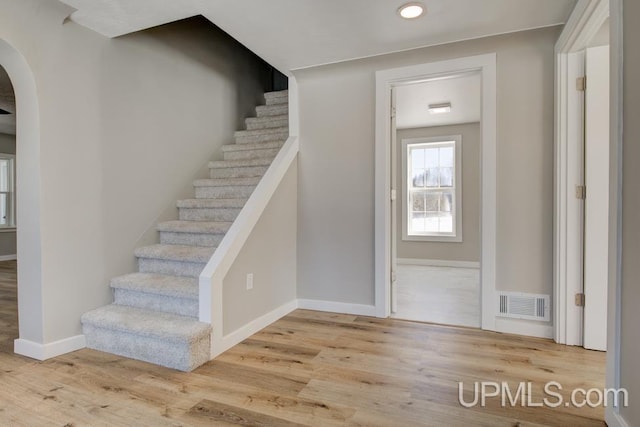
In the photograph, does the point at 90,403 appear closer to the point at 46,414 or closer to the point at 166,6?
the point at 46,414

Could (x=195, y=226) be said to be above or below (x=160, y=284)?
above

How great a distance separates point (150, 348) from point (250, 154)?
7.19 feet

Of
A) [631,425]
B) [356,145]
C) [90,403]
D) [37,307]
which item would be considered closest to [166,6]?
[356,145]

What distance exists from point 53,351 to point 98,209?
3.19 feet

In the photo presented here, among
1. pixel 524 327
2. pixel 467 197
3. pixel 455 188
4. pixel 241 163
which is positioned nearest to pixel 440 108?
pixel 455 188

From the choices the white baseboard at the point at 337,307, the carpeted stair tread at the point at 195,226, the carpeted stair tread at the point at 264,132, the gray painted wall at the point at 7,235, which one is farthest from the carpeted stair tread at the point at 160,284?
the gray painted wall at the point at 7,235

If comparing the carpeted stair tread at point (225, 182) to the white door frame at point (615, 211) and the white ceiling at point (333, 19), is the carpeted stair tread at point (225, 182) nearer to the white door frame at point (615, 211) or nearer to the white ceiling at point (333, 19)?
the white ceiling at point (333, 19)

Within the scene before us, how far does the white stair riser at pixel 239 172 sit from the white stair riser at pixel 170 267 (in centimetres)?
117

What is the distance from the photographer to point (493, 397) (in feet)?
5.87

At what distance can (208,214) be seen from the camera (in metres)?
3.28

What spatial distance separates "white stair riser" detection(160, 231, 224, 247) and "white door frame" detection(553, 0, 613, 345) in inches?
100

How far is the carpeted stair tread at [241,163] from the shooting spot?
3592mm

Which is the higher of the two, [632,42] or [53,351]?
[632,42]

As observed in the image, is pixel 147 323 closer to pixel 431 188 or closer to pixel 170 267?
pixel 170 267
